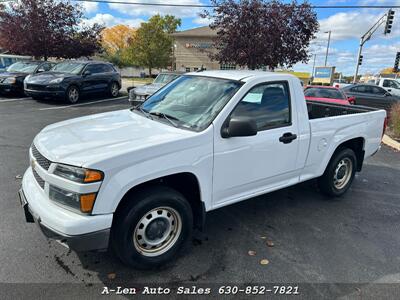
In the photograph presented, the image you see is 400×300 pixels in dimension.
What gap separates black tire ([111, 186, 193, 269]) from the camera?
2.62 metres

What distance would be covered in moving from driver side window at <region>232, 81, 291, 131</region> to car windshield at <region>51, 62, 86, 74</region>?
11.4m

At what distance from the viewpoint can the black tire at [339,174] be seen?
4469 mm

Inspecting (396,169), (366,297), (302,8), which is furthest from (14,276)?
(302,8)

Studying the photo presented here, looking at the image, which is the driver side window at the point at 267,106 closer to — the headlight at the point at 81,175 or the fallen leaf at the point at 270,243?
the fallen leaf at the point at 270,243

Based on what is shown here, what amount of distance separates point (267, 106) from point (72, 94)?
36.6 ft

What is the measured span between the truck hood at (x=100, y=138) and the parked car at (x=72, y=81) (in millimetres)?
9757

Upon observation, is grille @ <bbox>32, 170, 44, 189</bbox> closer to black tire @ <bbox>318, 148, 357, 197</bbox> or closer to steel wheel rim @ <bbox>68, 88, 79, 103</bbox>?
black tire @ <bbox>318, 148, 357, 197</bbox>

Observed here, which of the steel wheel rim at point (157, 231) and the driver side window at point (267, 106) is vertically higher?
the driver side window at point (267, 106)

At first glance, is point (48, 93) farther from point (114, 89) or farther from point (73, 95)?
point (114, 89)

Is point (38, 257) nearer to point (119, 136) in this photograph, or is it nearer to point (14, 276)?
point (14, 276)

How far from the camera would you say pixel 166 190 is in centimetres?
279

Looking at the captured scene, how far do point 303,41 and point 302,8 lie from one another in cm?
172

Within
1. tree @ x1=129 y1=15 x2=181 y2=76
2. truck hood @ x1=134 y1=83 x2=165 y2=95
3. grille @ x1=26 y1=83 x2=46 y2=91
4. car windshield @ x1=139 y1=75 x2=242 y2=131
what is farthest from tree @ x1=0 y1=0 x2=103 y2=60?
tree @ x1=129 y1=15 x2=181 y2=76

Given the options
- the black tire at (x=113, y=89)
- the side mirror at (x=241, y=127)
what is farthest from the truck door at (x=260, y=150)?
the black tire at (x=113, y=89)
